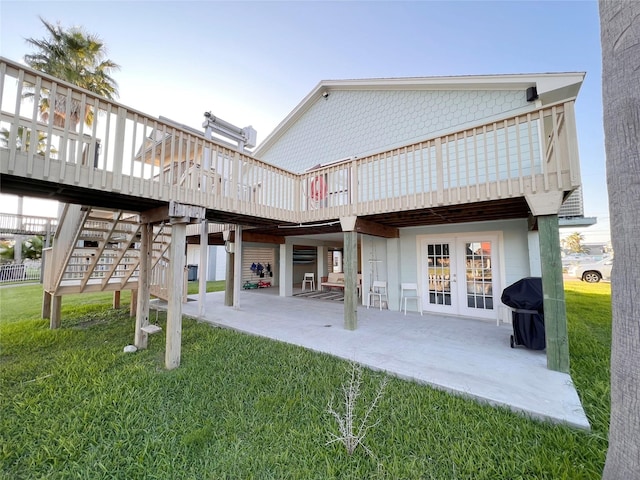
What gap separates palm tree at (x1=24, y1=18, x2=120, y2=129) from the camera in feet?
35.6

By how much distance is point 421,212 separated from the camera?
17.6ft

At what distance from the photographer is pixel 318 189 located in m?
6.37

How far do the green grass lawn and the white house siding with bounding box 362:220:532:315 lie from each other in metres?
2.09

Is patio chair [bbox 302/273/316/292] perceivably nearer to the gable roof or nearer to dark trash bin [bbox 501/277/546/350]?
the gable roof

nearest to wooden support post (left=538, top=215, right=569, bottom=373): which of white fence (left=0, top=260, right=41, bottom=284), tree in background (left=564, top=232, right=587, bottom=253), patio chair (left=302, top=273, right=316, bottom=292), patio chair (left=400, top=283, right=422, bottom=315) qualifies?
patio chair (left=400, top=283, right=422, bottom=315)

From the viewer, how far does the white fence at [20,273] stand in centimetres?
1402

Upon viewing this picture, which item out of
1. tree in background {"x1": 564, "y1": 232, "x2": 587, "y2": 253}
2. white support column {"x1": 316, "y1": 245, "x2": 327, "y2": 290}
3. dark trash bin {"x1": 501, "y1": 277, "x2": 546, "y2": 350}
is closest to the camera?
dark trash bin {"x1": 501, "y1": 277, "x2": 546, "y2": 350}

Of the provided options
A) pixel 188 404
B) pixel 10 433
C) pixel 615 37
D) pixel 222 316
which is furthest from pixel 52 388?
pixel 615 37

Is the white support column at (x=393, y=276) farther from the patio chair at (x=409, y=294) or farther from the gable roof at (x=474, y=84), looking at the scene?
the gable roof at (x=474, y=84)

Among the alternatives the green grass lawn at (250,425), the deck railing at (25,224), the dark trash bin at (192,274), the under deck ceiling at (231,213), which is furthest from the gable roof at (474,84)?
the deck railing at (25,224)

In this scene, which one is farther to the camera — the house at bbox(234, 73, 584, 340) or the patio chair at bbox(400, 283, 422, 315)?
the patio chair at bbox(400, 283, 422, 315)

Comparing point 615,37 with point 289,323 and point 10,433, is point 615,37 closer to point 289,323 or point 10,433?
point 10,433

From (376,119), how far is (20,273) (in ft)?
66.9

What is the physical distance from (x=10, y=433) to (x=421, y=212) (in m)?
6.25
